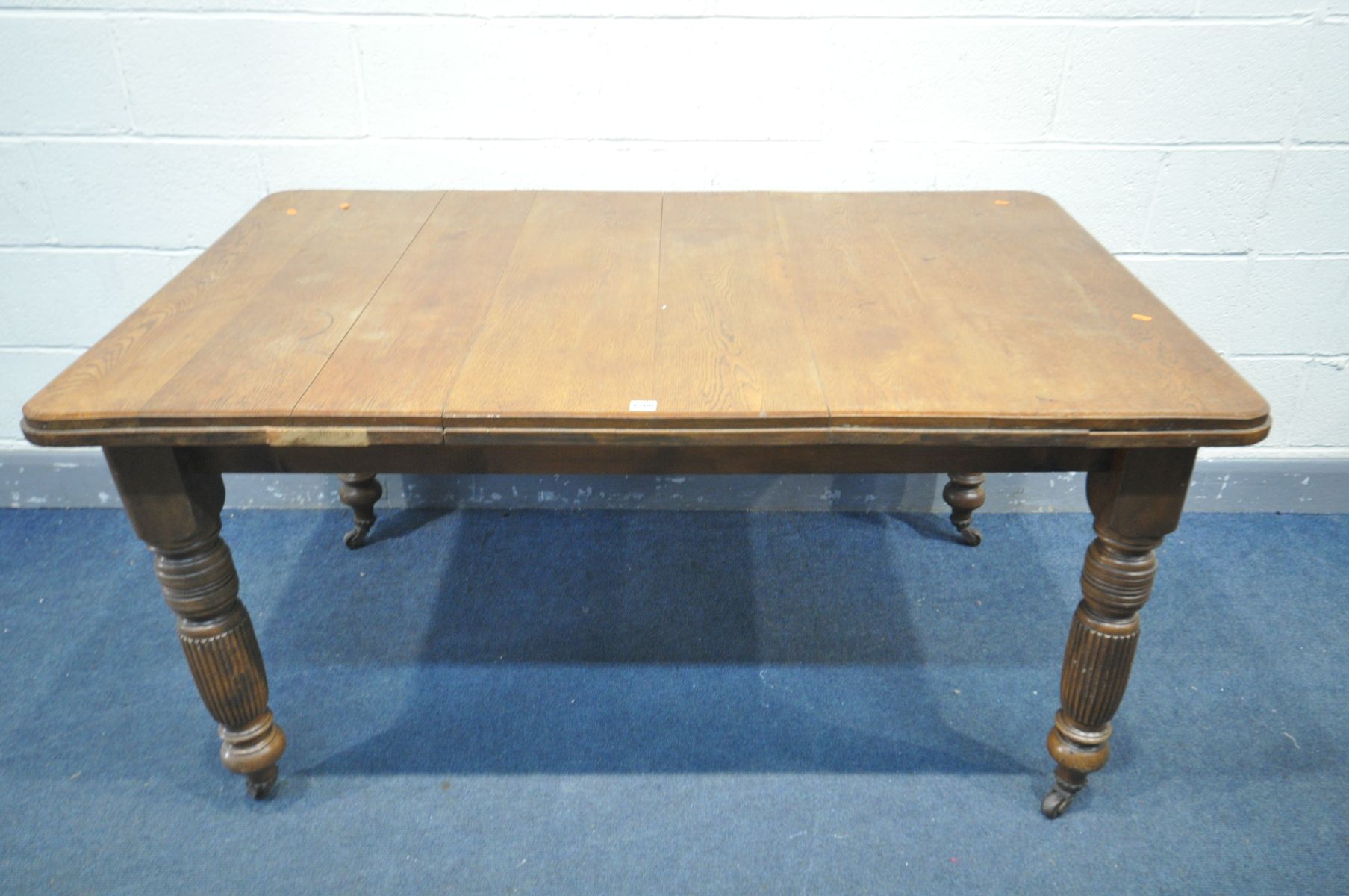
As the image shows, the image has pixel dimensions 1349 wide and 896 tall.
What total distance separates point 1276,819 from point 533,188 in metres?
1.54

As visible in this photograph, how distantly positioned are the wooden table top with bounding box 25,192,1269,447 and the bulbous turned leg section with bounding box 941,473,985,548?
54 cm

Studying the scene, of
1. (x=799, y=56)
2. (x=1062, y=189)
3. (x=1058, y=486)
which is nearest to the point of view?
(x=799, y=56)

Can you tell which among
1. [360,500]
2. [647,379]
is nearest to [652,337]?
[647,379]

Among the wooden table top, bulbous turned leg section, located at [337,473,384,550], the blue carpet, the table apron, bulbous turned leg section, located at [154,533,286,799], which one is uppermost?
the wooden table top

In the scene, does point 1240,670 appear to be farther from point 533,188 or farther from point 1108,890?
point 533,188

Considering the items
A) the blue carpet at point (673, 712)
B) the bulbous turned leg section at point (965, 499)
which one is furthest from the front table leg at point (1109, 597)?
the bulbous turned leg section at point (965, 499)

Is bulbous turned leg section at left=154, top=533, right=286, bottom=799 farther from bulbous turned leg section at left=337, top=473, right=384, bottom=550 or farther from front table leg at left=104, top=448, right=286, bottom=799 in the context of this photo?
bulbous turned leg section at left=337, top=473, right=384, bottom=550

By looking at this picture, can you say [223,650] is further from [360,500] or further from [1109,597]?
[1109,597]

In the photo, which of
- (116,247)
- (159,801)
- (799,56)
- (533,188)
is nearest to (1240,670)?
(799,56)

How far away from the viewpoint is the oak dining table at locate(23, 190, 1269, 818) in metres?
1.00

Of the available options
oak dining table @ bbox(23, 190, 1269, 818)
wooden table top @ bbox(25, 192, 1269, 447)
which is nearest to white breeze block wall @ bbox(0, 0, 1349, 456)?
wooden table top @ bbox(25, 192, 1269, 447)

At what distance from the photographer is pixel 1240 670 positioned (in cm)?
158

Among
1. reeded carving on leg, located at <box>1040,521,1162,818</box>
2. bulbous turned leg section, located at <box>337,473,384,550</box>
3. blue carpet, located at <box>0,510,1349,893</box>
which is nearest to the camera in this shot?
reeded carving on leg, located at <box>1040,521,1162,818</box>

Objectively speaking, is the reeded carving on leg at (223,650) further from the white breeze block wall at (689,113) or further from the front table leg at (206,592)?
the white breeze block wall at (689,113)
